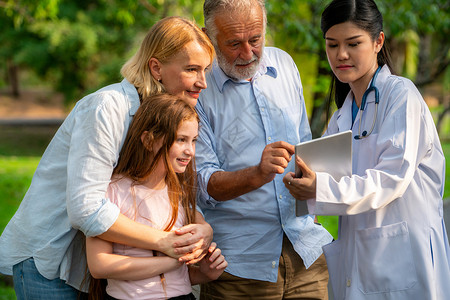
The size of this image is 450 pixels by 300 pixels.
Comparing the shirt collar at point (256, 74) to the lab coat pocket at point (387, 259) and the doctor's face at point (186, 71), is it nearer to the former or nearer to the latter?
the doctor's face at point (186, 71)

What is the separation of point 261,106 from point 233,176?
0.48 m

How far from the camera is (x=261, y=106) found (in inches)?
124

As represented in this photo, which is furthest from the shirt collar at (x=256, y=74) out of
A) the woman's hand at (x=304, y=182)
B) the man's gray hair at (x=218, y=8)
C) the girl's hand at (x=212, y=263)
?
the girl's hand at (x=212, y=263)

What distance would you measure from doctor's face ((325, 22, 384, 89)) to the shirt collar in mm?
534

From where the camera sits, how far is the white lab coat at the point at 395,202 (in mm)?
2520

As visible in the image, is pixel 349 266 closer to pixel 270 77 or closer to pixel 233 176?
pixel 233 176

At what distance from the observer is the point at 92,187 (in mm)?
2422

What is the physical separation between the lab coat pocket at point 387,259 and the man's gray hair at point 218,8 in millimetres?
1258

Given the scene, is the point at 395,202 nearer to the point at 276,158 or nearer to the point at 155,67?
the point at 276,158

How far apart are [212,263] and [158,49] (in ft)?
3.35

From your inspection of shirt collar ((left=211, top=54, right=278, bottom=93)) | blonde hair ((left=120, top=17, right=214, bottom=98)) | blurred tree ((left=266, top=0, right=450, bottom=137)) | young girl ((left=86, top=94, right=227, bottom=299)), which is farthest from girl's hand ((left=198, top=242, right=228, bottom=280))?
blurred tree ((left=266, top=0, right=450, bottom=137))

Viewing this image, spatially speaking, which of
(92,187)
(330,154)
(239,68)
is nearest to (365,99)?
(330,154)

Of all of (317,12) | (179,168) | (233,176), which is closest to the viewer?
(179,168)

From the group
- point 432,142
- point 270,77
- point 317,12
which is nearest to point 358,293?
point 432,142
